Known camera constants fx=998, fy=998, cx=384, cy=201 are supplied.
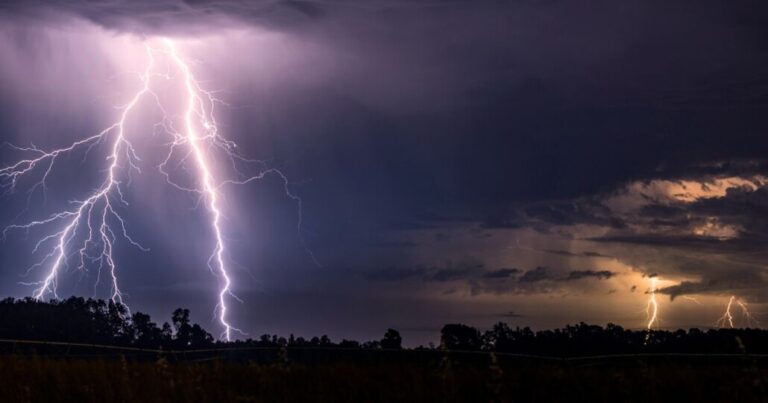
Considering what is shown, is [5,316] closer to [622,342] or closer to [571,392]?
[622,342]

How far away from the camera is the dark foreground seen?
13344mm

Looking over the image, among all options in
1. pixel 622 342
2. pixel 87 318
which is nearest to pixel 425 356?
pixel 622 342

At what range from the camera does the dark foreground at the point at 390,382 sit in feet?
43.8

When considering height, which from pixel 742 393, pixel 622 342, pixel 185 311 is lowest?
pixel 742 393

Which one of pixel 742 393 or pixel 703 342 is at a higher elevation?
pixel 703 342

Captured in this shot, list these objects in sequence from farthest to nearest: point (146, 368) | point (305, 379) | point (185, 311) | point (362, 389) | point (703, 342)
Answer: point (185, 311)
point (703, 342)
point (146, 368)
point (305, 379)
point (362, 389)

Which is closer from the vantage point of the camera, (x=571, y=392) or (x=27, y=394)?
(x=571, y=392)

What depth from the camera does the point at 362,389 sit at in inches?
565

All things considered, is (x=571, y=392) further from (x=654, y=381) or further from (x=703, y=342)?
(x=703, y=342)

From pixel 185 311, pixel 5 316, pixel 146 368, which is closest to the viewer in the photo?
pixel 146 368

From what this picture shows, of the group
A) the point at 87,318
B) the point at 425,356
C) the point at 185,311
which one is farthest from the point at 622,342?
the point at 87,318

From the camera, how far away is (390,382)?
14680mm

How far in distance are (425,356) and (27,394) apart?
6569 mm

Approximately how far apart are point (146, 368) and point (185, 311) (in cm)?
4323
